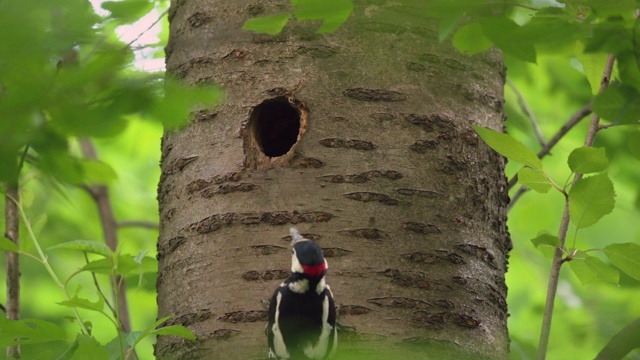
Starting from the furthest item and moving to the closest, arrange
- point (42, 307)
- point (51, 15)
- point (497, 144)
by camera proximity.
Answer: point (42, 307), point (497, 144), point (51, 15)

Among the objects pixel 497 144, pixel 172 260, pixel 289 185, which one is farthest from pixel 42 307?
pixel 497 144

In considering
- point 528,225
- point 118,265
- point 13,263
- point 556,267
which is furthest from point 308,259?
point 528,225

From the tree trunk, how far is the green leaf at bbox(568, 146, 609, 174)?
52cm

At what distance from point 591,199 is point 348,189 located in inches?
27.4

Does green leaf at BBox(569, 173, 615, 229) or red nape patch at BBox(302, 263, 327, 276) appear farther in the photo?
red nape patch at BBox(302, 263, 327, 276)

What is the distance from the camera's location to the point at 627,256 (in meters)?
2.01

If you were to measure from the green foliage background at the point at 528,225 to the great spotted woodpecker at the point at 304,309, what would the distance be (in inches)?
35.8

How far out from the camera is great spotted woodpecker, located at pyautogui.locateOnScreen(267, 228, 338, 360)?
2.14 metres

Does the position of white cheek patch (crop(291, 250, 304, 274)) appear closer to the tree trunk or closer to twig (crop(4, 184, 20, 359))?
the tree trunk

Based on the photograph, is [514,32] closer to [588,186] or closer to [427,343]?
[588,186]

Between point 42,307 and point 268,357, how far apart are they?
12.9 feet

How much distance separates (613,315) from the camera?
427cm

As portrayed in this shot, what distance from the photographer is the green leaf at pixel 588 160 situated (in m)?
1.98

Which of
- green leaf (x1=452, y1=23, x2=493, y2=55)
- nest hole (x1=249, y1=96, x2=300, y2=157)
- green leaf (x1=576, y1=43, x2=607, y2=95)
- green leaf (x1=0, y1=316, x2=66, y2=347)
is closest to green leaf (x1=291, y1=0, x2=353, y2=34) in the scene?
green leaf (x1=452, y1=23, x2=493, y2=55)
